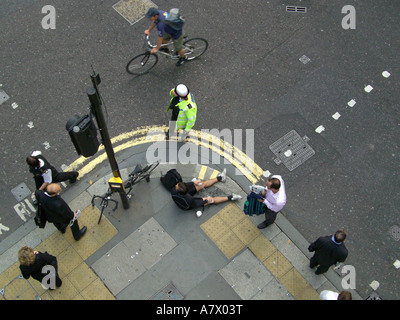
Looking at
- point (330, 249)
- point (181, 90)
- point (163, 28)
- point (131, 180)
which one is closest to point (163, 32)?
point (163, 28)

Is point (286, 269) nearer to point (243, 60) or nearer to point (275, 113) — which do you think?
point (275, 113)

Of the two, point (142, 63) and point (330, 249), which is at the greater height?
point (142, 63)

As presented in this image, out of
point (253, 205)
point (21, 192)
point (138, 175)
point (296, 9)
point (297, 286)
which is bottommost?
point (297, 286)

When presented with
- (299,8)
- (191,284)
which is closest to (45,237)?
(191,284)

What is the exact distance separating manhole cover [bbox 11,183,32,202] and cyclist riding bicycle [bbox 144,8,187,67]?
408cm

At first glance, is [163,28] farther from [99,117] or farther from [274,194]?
[274,194]

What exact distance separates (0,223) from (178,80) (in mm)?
4946

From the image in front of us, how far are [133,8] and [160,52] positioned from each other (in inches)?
67.6

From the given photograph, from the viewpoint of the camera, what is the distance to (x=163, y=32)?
29.5 ft

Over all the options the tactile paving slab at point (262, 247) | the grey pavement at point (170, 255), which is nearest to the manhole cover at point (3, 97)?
the grey pavement at point (170, 255)

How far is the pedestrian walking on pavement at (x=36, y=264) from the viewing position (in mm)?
6396

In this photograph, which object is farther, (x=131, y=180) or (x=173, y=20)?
(x=173, y=20)

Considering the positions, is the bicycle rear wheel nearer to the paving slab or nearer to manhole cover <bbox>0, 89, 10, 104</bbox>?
the paving slab

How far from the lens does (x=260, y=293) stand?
7.62 m
